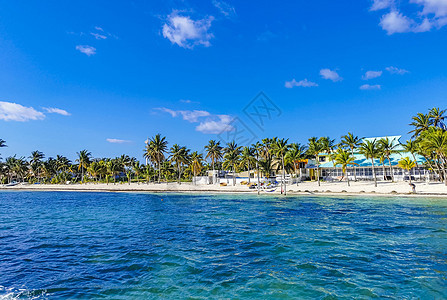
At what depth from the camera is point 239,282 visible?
8.95 m

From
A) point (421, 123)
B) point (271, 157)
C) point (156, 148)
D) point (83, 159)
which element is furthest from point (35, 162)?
point (421, 123)

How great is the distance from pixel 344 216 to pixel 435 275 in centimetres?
1297

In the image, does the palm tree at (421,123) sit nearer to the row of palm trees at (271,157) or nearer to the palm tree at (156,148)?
the row of palm trees at (271,157)

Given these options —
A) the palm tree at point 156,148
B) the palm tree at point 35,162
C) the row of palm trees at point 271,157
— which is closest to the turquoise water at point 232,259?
the row of palm trees at point 271,157

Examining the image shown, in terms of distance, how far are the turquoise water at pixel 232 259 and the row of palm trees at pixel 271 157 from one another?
26.8m

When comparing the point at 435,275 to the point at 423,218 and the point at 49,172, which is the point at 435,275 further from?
the point at 49,172

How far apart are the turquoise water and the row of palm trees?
2678 cm

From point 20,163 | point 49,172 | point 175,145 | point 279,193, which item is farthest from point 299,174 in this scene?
point 20,163

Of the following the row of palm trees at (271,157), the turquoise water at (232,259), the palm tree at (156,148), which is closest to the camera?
the turquoise water at (232,259)

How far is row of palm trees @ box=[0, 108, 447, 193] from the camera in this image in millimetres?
45906

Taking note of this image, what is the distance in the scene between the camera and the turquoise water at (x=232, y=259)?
841cm

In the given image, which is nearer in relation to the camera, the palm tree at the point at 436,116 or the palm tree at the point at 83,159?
the palm tree at the point at 436,116

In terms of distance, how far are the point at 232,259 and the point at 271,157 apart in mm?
57104

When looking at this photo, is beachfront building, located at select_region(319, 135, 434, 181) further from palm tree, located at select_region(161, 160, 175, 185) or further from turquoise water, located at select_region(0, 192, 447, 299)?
palm tree, located at select_region(161, 160, 175, 185)
